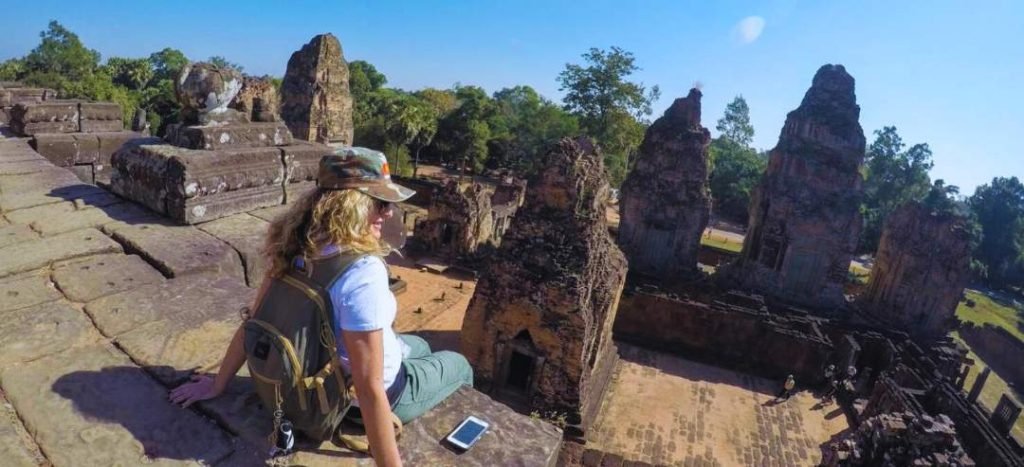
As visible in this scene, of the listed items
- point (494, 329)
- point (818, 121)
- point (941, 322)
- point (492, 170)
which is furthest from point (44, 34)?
point (941, 322)

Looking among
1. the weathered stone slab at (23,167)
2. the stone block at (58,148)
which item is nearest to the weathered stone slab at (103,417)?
the weathered stone slab at (23,167)

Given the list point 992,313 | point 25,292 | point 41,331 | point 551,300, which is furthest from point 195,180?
point 992,313

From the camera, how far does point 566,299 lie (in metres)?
10.4

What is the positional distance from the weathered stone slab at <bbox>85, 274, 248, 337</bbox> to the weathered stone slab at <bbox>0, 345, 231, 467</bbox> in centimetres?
30

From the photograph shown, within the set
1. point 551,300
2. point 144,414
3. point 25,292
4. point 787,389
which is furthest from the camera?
point 787,389

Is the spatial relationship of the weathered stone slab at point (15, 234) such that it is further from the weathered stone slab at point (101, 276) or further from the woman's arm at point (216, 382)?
the woman's arm at point (216, 382)

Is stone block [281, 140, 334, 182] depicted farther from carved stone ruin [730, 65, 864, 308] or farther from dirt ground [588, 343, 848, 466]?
carved stone ruin [730, 65, 864, 308]

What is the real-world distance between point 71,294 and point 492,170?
38931 mm

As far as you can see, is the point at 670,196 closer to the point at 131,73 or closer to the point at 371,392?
the point at 371,392

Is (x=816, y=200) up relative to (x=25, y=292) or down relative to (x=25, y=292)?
up

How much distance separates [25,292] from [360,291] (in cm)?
185

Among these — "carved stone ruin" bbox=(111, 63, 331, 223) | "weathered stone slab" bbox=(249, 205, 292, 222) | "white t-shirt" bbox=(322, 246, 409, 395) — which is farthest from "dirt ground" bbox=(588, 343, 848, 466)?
"white t-shirt" bbox=(322, 246, 409, 395)

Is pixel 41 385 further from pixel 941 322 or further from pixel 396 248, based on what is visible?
pixel 941 322

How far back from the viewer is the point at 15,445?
64.2 inches
